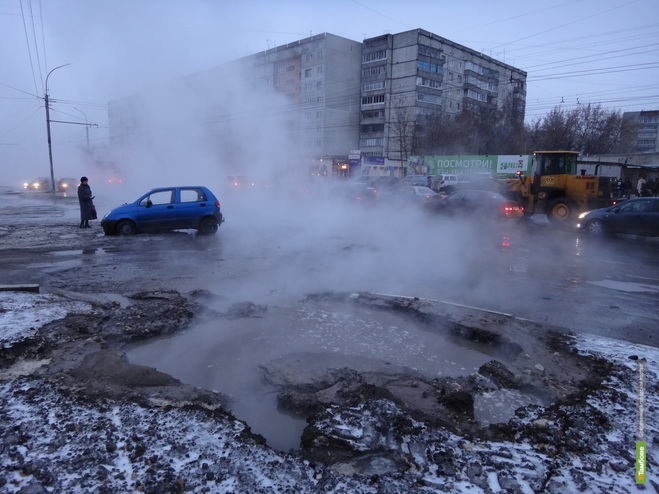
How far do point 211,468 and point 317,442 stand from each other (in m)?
0.66

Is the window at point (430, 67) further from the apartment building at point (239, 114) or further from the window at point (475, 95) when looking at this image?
the apartment building at point (239, 114)

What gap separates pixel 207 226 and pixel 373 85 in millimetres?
48075

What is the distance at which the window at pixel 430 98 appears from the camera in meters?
52.0

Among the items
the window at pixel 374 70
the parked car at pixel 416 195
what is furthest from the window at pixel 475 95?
the parked car at pixel 416 195

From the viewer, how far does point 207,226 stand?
463 inches

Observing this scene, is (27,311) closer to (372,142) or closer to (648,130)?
(372,142)

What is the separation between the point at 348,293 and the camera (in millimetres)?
6047

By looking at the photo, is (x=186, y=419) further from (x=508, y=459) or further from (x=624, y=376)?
(x=624, y=376)

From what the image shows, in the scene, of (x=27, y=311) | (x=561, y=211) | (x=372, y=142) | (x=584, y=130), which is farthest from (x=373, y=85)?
(x=27, y=311)

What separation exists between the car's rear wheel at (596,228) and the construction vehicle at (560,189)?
2396 mm

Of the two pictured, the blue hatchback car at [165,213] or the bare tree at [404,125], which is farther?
the bare tree at [404,125]

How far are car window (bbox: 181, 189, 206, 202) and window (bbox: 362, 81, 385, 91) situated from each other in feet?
154

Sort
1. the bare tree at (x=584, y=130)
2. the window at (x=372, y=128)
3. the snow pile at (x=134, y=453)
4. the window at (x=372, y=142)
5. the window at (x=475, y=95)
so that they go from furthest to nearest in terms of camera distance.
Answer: the window at (x=475, y=95)
the window at (x=372, y=142)
the window at (x=372, y=128)
the bare tree at (x=584, y=130)
the snow pile at (x=134, y=453)

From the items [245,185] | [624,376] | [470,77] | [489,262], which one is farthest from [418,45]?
[624,376]
